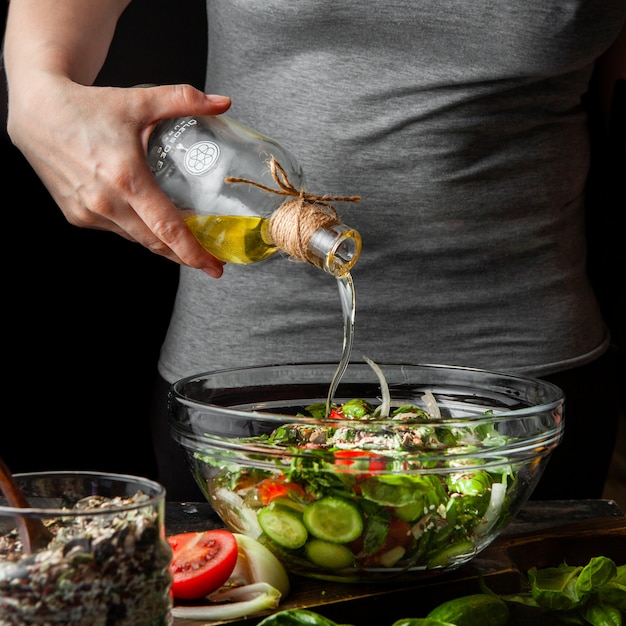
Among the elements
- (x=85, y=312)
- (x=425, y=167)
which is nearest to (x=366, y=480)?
(x=425, y=167)

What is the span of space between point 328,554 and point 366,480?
0.26 ft

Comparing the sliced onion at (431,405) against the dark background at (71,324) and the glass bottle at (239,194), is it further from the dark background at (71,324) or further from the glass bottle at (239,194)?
the dark background at (71,324)

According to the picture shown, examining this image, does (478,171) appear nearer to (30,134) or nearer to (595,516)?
(595,516)

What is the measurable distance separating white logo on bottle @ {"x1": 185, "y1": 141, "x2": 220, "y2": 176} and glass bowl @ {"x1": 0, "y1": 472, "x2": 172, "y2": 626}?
0.43 meters

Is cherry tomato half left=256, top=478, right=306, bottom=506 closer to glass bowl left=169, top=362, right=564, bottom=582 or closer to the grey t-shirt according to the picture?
glass bowl left=169, top=362, right=564, bottom=582

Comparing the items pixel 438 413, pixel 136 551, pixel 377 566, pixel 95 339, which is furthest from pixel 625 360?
pixel 136 551

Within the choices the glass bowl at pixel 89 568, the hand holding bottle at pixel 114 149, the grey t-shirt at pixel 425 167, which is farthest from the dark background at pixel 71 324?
the glass bowl at pixel 89 568

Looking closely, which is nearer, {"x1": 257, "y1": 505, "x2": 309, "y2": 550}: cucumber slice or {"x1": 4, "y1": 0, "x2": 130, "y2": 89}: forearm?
{"x1": 257, "y1": 505, "x2": 309, "y2": 550}: cucumber slice

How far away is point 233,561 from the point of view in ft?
2.69

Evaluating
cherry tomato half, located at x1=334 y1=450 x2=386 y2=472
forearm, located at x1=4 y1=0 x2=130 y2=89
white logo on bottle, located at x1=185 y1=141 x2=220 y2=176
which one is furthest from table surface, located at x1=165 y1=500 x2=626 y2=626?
forearm, located at x1=4 y1=0 x2=130 y2=89

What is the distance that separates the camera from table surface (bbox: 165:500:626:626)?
84cm

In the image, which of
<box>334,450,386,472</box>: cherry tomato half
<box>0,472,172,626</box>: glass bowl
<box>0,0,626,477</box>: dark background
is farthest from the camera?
<box>0,0,626,477</box>: dark background

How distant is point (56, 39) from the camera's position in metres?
1.14

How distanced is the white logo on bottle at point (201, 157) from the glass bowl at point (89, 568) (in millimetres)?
431
